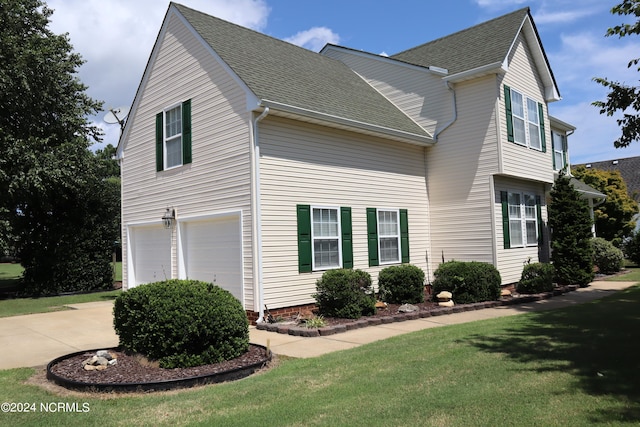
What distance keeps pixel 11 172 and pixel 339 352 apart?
46.0 ft

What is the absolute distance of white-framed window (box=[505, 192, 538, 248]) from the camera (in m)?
14.5

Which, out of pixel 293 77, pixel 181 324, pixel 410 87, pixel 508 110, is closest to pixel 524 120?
pixel 508 110

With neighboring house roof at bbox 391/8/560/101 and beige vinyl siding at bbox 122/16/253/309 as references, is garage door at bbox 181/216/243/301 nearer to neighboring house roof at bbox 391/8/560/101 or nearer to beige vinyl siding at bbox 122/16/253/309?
beige vinyl siding at bbox 122/16/253/309

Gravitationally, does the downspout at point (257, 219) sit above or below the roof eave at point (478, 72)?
below

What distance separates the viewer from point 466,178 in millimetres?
14023

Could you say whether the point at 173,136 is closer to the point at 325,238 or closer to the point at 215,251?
the point at 215,251

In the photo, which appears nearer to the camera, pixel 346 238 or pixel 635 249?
pixel 346 238

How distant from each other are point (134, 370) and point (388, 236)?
8.34 metres

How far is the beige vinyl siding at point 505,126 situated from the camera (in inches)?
538

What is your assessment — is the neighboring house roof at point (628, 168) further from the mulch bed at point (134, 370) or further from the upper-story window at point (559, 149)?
the mulch bed at point (134, 370)

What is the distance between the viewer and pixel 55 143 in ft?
61.2

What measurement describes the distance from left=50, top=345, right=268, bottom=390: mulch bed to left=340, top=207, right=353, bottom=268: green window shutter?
5100 millimetres

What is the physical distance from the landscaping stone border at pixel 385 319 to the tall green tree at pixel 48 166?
10981mm

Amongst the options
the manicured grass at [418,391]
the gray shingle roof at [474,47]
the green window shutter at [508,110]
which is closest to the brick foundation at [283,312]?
the manicured grass at [418,391]
